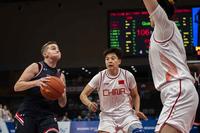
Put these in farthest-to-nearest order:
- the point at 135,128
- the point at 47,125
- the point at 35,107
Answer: the point at 135,128 < the point at 35,107 < the point at 47,125

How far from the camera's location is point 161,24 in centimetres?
365

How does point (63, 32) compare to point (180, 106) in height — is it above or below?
above

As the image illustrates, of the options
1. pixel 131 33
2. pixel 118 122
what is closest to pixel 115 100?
pixel 118 122

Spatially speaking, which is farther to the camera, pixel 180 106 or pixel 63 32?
pixel 63 32

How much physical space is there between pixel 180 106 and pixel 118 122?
3.01 meters

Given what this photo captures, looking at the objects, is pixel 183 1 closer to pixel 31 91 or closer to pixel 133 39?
pixel 133 39

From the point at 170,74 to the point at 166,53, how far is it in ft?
0.60

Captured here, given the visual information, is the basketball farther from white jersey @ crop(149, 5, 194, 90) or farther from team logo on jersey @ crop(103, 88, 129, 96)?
white jersey @ crop(149, 5, 194, 90)

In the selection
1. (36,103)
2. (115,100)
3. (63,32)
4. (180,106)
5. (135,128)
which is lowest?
(135,128)

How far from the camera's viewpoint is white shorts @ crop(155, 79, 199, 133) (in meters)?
3.52

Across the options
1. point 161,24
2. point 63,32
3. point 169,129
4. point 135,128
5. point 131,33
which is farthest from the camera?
point 63,32

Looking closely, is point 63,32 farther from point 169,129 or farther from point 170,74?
point 169,129

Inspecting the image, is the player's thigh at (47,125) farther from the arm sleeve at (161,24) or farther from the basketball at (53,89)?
the arm sleeve at (161,24)

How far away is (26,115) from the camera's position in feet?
18.0
